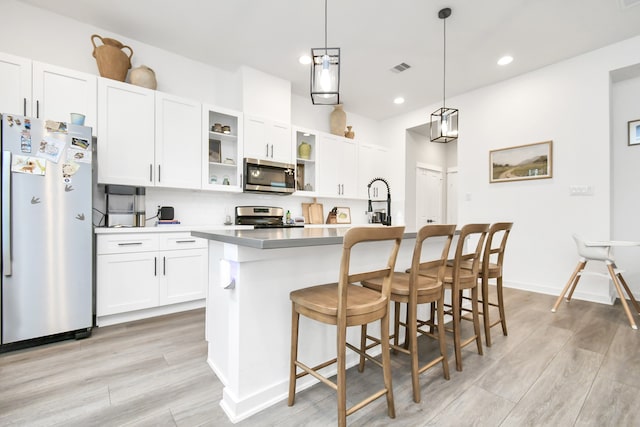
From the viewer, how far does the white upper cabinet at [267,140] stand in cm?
380

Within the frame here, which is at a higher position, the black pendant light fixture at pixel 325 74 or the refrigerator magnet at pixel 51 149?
the black pendant light fixture at pixel 325 74

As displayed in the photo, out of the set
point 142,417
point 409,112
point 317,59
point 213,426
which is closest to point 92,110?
point 317,59

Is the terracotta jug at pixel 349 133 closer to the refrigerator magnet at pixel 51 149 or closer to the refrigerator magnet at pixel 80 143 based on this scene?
the refrigerator magnet at pixel 80 143

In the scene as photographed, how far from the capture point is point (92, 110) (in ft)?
9.05

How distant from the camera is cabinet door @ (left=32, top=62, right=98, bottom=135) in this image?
99.0 inches

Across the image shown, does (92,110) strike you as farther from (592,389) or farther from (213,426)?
(592,389)

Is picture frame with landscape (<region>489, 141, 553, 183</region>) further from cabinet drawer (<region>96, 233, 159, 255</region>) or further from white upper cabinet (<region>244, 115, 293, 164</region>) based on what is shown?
cabinet drawer (<region>96, 233, 159, 255</region>)

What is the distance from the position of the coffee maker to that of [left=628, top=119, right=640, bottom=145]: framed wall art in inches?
231

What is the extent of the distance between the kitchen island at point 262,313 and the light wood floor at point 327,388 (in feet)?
0.34

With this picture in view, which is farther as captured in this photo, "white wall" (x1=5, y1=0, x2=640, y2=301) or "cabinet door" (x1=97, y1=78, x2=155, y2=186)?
"white wall" (x1=5, y1=0, x2=640, y2=301)

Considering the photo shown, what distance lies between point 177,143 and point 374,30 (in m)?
2.55

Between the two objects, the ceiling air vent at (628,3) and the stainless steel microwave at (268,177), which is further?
the stainless steel microwave at (268,177)

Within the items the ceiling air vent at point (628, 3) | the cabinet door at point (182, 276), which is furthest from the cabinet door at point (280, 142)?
the ceiling air vent at point (628, 3)

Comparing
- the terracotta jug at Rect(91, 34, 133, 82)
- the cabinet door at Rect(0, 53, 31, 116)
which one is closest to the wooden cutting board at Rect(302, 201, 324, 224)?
Answer: the terracotta jug at Rect(91, 34, 133, 82)
